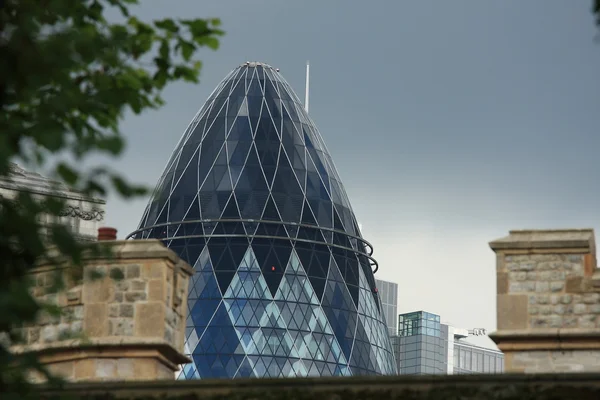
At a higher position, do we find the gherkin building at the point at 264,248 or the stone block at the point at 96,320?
the gherkin building at the point at 264,248

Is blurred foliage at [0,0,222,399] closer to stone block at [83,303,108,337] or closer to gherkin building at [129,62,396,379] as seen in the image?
stone block at [83,303,108,337]

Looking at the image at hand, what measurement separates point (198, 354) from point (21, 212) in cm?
6943

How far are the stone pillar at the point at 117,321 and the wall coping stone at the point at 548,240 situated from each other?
4.97 m

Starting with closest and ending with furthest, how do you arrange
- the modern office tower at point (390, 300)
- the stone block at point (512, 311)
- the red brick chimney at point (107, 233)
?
the stone block at point (512, 311), the red brick chimney at point (107, 233), the modern office tower at point (390, 300)

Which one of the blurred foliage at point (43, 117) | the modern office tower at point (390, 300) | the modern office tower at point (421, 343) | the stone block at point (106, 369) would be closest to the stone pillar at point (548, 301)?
the stone block at point (106, 369)

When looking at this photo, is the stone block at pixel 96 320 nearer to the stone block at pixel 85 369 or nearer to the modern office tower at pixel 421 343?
the stone block at pixel 85 369

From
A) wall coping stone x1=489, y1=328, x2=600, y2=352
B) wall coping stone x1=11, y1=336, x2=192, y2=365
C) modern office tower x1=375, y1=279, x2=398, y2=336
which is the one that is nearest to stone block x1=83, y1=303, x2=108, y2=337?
wall coping stone x1=11, y1=336, x2=192, y2=365

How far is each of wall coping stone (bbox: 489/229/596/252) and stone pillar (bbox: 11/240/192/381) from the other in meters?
4.97

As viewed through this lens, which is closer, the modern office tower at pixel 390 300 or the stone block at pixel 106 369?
the stone block at pixel 106 369

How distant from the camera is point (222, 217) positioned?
8338cm

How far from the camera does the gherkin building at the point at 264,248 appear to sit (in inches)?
3246

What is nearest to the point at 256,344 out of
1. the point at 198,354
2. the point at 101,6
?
the point at 198,354

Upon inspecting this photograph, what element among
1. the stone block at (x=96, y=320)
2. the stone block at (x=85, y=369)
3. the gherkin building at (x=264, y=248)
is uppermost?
the gherkin building at (x=264, y=248)

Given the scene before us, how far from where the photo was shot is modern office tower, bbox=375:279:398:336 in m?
193
